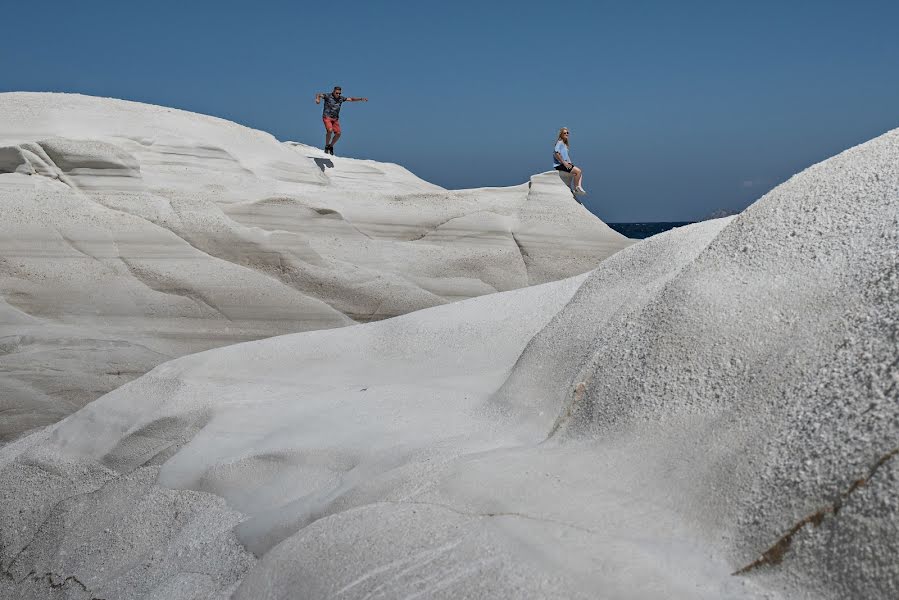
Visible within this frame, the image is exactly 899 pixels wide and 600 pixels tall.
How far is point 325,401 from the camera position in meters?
4.28

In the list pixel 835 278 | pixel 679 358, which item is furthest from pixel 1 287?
pixel 835 278

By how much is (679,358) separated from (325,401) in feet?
6.91

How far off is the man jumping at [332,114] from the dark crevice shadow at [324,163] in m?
0.54

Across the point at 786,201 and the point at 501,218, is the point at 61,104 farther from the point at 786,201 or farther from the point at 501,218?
the point at 786,201

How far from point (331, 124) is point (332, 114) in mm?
121

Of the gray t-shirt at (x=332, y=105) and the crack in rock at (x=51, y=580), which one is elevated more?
the gray t-shirt at (x=332, y=105)

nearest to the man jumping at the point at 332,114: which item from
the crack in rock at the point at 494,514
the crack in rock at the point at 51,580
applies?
the crack in rock at the point at 51,580

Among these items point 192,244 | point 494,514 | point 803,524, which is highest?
point 192,244

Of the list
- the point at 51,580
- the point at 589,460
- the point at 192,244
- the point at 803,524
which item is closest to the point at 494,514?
the point at 589,460

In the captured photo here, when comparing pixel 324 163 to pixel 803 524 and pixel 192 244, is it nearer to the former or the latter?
pixel 192 244

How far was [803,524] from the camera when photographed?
1.91m

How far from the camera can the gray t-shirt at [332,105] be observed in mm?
10320

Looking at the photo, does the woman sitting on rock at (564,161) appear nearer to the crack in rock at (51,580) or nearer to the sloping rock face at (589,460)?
the sloping rock face at (589,460)

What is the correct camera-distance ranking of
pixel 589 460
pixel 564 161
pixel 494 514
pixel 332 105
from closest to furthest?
pixel 494 514 < pixel 589 460 < pixel 564 161 < pixel 332 105
